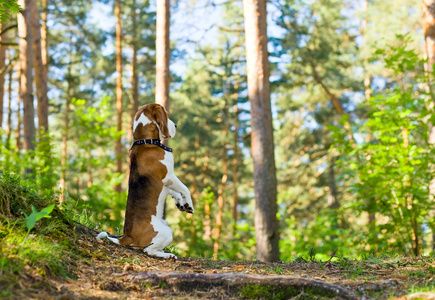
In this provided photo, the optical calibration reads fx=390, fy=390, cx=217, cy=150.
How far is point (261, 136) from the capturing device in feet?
→ 26.7

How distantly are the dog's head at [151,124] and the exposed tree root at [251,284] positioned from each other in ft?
5.84

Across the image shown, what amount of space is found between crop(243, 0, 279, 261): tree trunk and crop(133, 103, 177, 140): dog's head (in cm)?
355

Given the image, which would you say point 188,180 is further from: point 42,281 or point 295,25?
point 42,281

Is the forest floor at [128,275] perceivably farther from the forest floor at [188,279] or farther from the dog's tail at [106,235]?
the dog's tail at [106,235]

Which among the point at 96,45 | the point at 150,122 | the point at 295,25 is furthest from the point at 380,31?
the point at 150,122

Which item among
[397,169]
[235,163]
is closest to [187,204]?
[397,169]

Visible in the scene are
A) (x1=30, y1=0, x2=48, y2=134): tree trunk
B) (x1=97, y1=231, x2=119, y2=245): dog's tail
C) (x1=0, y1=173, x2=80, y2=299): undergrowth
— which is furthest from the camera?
(x1=30, y1=0, x2=48, y2=134): tree trunk

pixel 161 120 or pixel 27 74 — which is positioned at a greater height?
pixel 27 74

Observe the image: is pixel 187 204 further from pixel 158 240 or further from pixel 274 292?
pixel 274 292

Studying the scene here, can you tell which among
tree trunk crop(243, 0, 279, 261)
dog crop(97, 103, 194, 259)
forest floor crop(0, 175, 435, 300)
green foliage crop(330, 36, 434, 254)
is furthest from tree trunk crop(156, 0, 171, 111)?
forest floor crop(0, 175, 435, 300)

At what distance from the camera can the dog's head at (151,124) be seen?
477cm

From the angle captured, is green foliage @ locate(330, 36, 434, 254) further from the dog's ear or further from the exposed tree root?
the exposed tree root

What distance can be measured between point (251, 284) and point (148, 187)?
1.83m

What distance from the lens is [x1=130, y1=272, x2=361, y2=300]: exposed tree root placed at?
327cm
